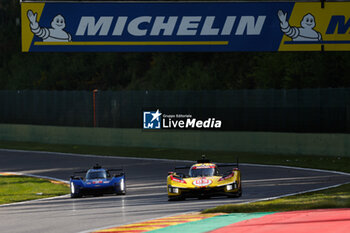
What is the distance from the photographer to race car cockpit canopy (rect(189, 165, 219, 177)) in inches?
885

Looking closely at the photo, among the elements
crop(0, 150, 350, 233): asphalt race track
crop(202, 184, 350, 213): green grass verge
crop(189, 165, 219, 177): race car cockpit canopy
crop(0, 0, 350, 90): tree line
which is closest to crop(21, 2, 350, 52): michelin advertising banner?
crop(0, 150, 350, 233): asphalt race track

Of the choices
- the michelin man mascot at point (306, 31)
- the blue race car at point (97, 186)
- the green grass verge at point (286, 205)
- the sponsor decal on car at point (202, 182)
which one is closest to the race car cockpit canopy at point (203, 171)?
the sponsor decal on car at point (202, 182)

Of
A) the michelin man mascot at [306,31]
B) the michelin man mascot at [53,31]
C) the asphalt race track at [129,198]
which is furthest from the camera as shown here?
the michelin man mascot at [53,31]

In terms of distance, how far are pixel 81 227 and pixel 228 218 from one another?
10.7ft

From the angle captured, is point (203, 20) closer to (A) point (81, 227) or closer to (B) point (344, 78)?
(A) point (81, 227)

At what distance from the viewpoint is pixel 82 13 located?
29.2m

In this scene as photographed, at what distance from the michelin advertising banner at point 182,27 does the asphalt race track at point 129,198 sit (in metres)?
5.13

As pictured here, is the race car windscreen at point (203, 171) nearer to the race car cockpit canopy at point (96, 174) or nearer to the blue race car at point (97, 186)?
the blue race car at point (97, 186)

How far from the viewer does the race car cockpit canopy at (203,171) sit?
2248cm

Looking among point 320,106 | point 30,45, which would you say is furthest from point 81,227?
point 320,106

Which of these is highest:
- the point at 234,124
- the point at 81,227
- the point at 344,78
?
the point at 344,78

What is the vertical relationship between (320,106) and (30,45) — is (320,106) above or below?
below

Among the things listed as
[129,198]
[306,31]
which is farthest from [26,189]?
[306,31]

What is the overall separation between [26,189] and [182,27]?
28.0 ft
